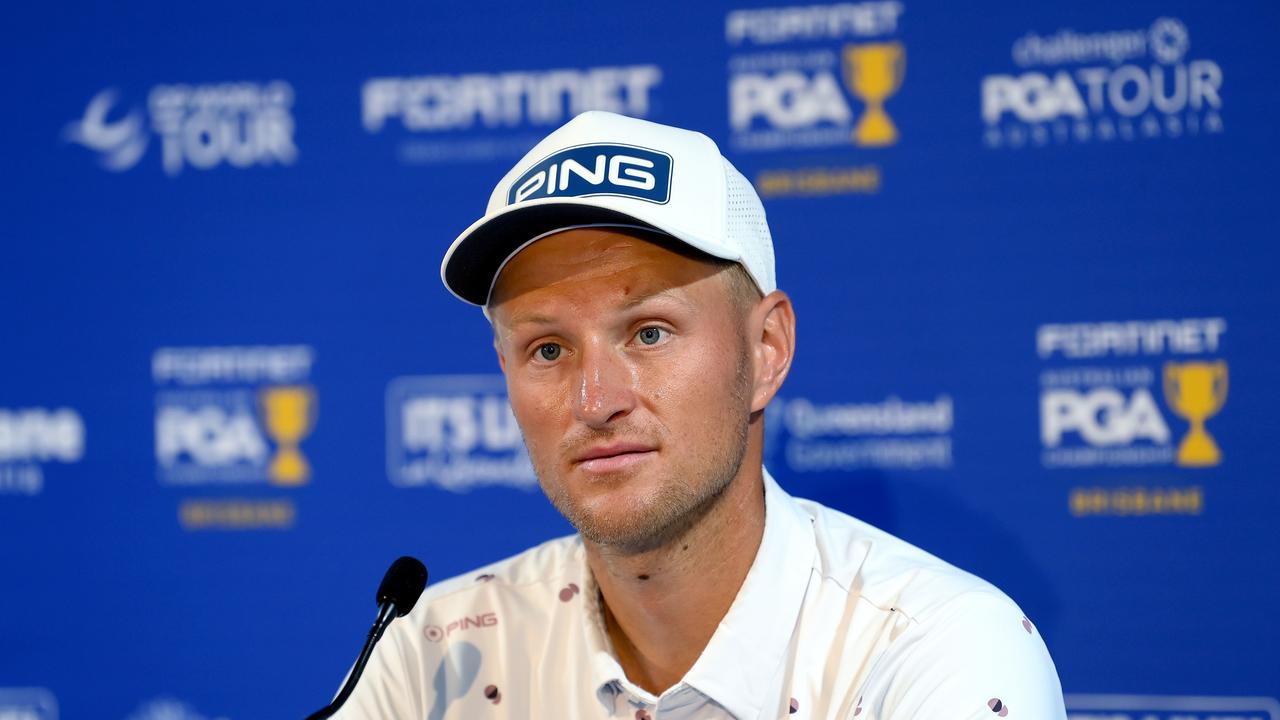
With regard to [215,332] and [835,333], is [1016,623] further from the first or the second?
[215,332]

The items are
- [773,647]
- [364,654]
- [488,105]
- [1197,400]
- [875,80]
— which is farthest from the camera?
[488,105]

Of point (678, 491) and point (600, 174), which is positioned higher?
point (600, 174)

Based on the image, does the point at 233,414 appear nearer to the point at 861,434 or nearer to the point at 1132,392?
the point at 861,434

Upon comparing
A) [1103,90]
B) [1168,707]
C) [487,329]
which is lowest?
[1168,707]

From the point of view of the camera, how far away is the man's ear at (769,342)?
148 centimetres

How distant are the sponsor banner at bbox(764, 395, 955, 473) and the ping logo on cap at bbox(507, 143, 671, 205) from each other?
1.08m

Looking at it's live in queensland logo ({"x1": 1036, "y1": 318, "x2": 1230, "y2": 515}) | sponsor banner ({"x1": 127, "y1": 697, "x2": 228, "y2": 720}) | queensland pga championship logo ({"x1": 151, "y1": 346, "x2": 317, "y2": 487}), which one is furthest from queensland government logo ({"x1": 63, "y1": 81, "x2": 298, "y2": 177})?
it's live in queensland logo ({"x1": 1036, "y1": 318, "x2": 1230, "y2": 515})

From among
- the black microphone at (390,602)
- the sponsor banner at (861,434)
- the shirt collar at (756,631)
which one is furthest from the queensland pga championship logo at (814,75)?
the black microphone at (390,602)

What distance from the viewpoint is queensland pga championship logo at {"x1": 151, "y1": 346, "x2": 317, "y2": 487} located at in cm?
261

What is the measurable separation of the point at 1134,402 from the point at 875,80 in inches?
30.9

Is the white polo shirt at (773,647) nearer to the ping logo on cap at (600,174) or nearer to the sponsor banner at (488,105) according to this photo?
the ping logo on cap at (600,174)

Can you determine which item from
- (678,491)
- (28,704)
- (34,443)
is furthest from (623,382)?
(28,704)

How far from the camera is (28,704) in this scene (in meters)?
2.71

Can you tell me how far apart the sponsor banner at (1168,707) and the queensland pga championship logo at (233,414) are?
1652mm
